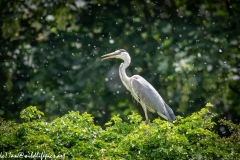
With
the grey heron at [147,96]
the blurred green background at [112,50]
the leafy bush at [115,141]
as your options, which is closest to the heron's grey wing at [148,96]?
the grey heron at [147,96]

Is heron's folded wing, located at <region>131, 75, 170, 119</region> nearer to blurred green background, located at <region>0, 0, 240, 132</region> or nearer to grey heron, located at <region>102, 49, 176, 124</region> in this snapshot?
grey heron, located at <region>102, 49, 176, 124</region>

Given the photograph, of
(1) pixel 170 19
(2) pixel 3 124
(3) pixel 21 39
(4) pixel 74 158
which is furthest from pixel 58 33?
(4) pixel 74 158

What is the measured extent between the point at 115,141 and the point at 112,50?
3.49 meters

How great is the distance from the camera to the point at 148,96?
22.6ft

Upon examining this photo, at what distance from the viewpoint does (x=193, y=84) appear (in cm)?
809

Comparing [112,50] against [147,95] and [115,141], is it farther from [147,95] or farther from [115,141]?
[115,141]

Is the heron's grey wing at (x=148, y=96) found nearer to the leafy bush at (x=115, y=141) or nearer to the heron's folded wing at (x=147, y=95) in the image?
the heron's folded wing at (x=147, y=95)

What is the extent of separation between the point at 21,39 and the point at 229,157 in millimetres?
4721

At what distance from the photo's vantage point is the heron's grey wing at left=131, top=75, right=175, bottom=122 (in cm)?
679

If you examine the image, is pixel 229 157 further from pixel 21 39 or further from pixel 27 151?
pixel 21 39

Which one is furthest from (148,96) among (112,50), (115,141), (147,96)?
(115,141)

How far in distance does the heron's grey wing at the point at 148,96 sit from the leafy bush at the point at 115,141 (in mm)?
1704

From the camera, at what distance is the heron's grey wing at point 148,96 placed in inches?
267

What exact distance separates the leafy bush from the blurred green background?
10.1 ft
